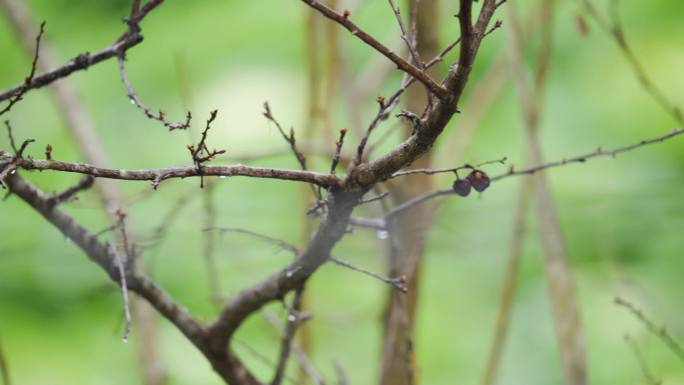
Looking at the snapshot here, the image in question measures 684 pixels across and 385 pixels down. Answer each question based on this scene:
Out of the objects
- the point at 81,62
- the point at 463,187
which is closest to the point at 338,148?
the point at 463,187

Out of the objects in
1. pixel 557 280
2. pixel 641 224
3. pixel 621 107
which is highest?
pixel 621 107

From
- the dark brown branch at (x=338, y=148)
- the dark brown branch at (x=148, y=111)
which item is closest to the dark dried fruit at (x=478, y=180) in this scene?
the dark brown branch at (x=338, y=148)

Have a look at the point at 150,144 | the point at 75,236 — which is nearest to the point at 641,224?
the point at 150,144

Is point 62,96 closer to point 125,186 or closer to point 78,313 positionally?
point 78,313

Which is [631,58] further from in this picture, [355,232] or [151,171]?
[151,171]

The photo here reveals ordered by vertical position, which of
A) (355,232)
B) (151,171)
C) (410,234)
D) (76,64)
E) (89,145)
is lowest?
(151,171)
